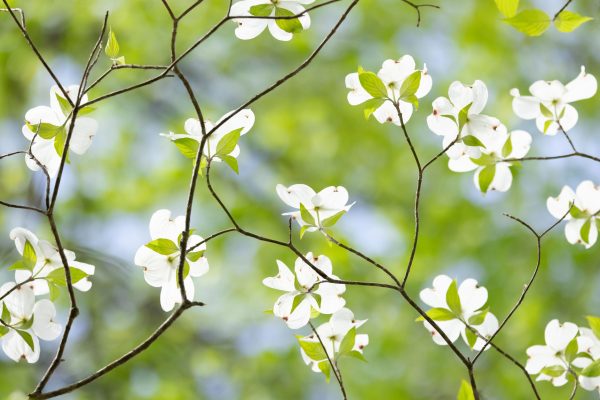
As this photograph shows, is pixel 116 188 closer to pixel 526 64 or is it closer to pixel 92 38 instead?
pixel 92 38

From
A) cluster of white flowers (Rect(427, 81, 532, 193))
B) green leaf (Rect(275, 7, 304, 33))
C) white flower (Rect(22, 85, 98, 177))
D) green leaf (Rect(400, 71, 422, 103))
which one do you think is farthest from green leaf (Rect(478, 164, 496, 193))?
white flower (Rect(22, 85, 98, 177))

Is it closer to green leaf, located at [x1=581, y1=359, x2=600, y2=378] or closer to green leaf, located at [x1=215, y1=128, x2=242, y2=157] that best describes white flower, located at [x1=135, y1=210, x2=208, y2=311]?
green leaf, located at [x1=215, y1=128, x2=242, y2=157]

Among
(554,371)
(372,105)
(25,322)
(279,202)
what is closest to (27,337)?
(25,322)

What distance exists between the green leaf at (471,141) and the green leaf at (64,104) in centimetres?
31

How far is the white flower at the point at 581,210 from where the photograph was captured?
24.8 inches

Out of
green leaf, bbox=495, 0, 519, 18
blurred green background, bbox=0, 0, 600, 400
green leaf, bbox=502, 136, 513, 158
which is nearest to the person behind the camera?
green leaf, bbox=495, 0, 519, 18

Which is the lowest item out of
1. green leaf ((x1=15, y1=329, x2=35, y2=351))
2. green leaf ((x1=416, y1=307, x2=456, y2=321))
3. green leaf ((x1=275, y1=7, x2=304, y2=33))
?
green leaf ((x1=416, y1=307, x2=456, y2=321))

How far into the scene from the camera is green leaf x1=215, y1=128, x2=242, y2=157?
526mm

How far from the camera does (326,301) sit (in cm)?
56

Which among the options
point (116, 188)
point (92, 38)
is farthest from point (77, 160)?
point (92, 38)

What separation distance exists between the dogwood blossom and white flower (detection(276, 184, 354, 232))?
0.05 meters

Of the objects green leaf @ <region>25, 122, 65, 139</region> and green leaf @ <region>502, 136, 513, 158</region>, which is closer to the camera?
green leaf @ <region>25, 122, 65, 139</region>

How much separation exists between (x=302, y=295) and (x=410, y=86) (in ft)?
0.60

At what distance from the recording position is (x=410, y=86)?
0.55 metres
